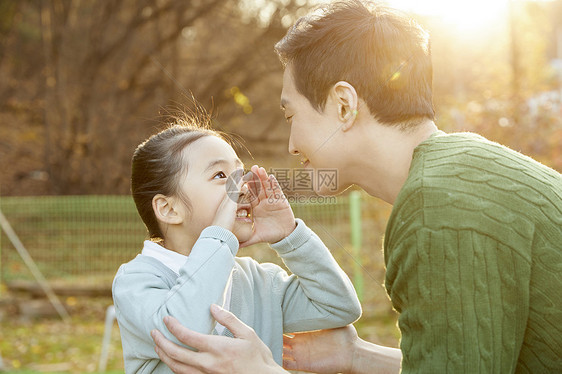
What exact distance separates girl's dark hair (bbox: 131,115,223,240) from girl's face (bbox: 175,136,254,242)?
32 mm

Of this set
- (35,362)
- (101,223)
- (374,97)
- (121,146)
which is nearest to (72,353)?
(35,362)

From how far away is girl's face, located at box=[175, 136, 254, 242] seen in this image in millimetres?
2281

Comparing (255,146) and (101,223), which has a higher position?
(101,223)

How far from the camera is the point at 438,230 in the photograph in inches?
61.9

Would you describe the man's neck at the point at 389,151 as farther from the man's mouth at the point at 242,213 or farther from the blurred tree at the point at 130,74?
the blurred tree at the point at 130,74

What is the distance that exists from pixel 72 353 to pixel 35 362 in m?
0.42

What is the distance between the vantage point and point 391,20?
226cm

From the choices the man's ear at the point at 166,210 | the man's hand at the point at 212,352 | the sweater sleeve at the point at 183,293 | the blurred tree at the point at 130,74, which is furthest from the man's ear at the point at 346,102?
the blurred tree at the point at 130,74

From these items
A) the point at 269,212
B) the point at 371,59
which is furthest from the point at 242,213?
the point at 371,59

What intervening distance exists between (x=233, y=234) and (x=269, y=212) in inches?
11.7

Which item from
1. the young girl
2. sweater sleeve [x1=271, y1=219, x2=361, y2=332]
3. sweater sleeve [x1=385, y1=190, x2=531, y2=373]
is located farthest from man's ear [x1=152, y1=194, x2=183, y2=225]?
sweater sleeve [x1=385, y1=190, x2=531, y2=373]

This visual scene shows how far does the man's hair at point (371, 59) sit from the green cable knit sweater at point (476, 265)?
0.50 m

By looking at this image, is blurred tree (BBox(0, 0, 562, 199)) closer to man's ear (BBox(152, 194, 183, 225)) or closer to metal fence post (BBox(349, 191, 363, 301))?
metal fence post (BBox(349, 191, 363, 301))

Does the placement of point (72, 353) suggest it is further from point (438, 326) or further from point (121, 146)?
point (121, 146)
